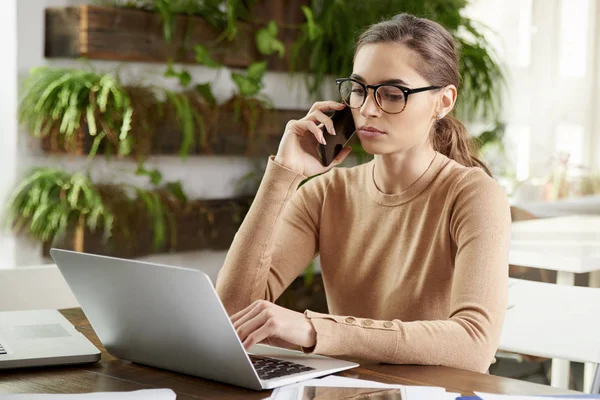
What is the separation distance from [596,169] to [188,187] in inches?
99.9

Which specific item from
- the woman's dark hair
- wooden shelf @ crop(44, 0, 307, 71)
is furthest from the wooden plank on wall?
the woman's dark hair

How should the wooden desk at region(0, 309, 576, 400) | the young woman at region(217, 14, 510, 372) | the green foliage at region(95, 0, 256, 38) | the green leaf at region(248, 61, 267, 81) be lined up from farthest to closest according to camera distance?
1. the green leaf at region(248, 61, 267, 81)
2. the green foliage at region(95, 0, 256, 38)
3. the young woman at region(217, 14, 510, 372)
4. the wooden desk at region(0, 309, 576, 400)

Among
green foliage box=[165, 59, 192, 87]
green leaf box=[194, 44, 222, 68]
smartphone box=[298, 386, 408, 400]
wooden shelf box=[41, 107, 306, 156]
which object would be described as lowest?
smartphone box=[298, 386, 408, 400]

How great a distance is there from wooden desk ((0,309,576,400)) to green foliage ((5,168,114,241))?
Result: 1.67m

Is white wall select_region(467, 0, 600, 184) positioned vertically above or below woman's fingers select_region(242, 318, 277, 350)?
above

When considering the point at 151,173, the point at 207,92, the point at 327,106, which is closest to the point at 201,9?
the point at 207,92

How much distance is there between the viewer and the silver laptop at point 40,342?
4.44ft

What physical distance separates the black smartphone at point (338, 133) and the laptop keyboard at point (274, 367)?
1.97 ft

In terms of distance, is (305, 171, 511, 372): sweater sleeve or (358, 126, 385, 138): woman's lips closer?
(305, 171, 511, 372): sweater sleeve

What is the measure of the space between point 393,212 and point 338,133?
0.20 meters

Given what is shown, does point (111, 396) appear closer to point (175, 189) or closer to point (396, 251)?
point (396, 251)

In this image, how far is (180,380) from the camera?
1276 millimetres

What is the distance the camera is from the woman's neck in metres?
1.81

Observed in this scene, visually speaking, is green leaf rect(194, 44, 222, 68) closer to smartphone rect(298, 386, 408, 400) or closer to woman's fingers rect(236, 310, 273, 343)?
woman's fingers rect(236, 310, 273, 343)
